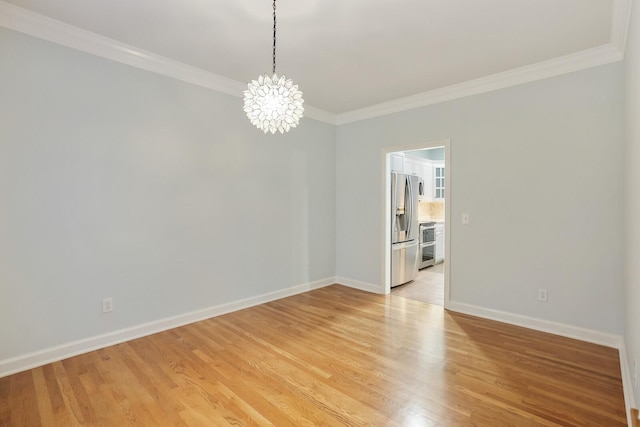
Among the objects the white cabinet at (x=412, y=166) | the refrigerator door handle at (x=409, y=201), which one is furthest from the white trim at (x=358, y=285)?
the white cabinet at (x=412, y=166)

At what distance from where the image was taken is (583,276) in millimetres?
2977

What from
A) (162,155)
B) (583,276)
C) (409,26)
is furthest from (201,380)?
(583,276)

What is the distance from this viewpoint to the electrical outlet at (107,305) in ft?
9.37

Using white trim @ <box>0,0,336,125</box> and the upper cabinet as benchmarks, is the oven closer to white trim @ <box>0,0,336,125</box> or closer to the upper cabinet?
the upper cabinet

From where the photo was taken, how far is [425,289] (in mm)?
4867

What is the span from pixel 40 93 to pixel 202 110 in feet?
4.57

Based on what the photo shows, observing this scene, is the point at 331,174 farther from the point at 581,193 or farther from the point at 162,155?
the point at 581,193

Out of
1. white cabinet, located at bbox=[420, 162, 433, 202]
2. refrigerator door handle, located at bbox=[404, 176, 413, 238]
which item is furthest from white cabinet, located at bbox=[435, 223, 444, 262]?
refrigerator door handle, located at bbox=[404, 176, 413, 238]

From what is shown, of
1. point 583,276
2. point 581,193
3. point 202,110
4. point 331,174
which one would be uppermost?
point 202,110

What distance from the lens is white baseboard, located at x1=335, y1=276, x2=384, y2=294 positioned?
15.4ft

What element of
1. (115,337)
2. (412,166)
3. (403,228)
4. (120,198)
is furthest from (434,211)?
(115,337)

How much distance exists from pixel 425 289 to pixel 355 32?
3848mm

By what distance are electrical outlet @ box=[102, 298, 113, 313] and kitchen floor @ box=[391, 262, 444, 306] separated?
359cm

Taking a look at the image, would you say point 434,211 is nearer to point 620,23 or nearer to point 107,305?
point 620,23
